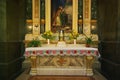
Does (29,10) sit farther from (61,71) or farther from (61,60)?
(61,71)

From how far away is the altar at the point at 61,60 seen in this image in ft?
28.0

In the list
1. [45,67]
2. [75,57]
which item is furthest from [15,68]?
[75,57]

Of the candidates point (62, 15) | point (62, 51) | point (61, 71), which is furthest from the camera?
point (62, 15)

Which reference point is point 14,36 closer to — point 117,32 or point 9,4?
point 9,4

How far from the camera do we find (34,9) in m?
10.7

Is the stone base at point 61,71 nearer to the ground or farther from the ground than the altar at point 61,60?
nearer to the ground

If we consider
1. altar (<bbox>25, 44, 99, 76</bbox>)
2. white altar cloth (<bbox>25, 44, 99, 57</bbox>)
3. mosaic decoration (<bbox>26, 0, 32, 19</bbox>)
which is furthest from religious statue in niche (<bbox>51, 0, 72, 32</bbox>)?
white altar cloth (<bbox>25, 44, 99, 57</bbox>)

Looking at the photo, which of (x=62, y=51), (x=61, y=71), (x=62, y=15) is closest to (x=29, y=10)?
(x=62, y=15)

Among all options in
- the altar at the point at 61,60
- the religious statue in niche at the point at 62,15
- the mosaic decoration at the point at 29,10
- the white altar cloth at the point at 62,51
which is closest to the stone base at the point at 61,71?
the altar at the point at 61,60

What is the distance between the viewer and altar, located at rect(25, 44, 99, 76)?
28.0ft

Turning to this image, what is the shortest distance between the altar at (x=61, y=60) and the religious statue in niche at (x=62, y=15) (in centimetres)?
196

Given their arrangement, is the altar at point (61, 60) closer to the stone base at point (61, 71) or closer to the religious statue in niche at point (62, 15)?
the stone base at point (61, 71)

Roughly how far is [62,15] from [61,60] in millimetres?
2699

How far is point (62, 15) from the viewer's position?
1055cm
